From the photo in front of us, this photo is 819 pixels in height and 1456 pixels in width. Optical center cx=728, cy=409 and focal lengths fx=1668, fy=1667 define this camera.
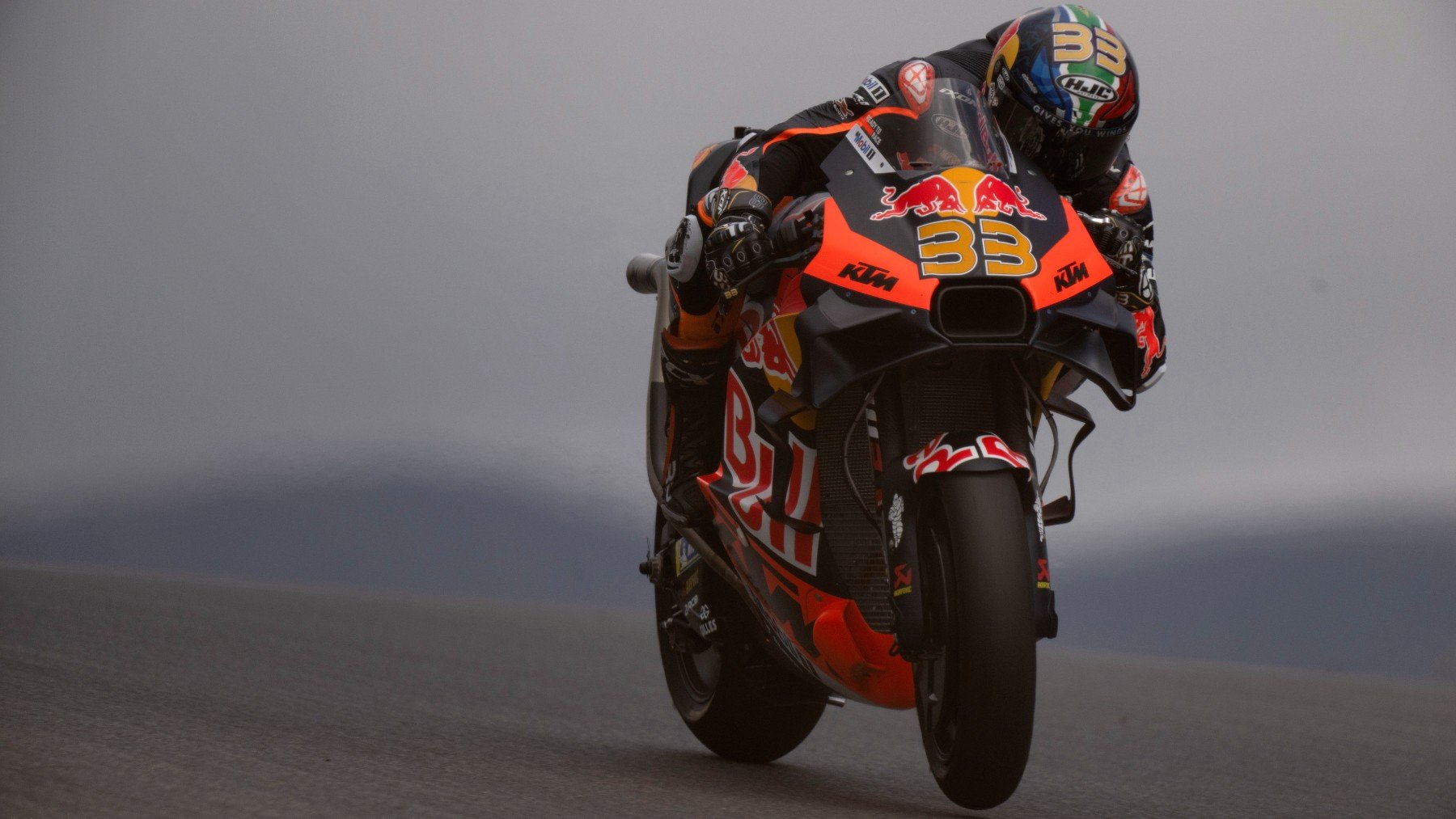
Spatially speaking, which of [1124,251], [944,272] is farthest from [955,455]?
[1124,251]

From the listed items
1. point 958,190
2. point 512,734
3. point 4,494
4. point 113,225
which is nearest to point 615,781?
point 512,734

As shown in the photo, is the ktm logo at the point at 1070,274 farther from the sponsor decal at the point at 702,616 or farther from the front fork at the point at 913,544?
the sponsor decal at the point at 702,616

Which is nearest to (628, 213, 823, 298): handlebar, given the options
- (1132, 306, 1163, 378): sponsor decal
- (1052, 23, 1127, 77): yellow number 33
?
(1052, 23, 1127, 77): yellow number 33

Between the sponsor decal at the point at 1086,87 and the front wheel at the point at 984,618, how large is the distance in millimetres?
837

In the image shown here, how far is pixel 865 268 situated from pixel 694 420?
3.92 feet

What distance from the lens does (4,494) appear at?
33.7 ft

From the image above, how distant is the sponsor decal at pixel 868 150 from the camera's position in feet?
11.2

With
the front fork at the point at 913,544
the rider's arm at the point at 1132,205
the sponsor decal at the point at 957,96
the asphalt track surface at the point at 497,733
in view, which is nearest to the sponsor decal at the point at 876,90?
the sponsor decal at the point at 957,96

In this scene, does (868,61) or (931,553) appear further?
(868,61)

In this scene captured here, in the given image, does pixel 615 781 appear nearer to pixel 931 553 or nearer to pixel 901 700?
pixel 901 700

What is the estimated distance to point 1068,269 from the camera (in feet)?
10.4

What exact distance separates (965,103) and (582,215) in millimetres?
8189

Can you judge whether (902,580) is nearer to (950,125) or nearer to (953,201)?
(953,201)

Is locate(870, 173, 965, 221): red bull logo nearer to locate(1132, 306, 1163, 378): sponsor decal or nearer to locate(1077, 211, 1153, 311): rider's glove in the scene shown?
locate(1077, 211, 1153, 311): rider's glove
